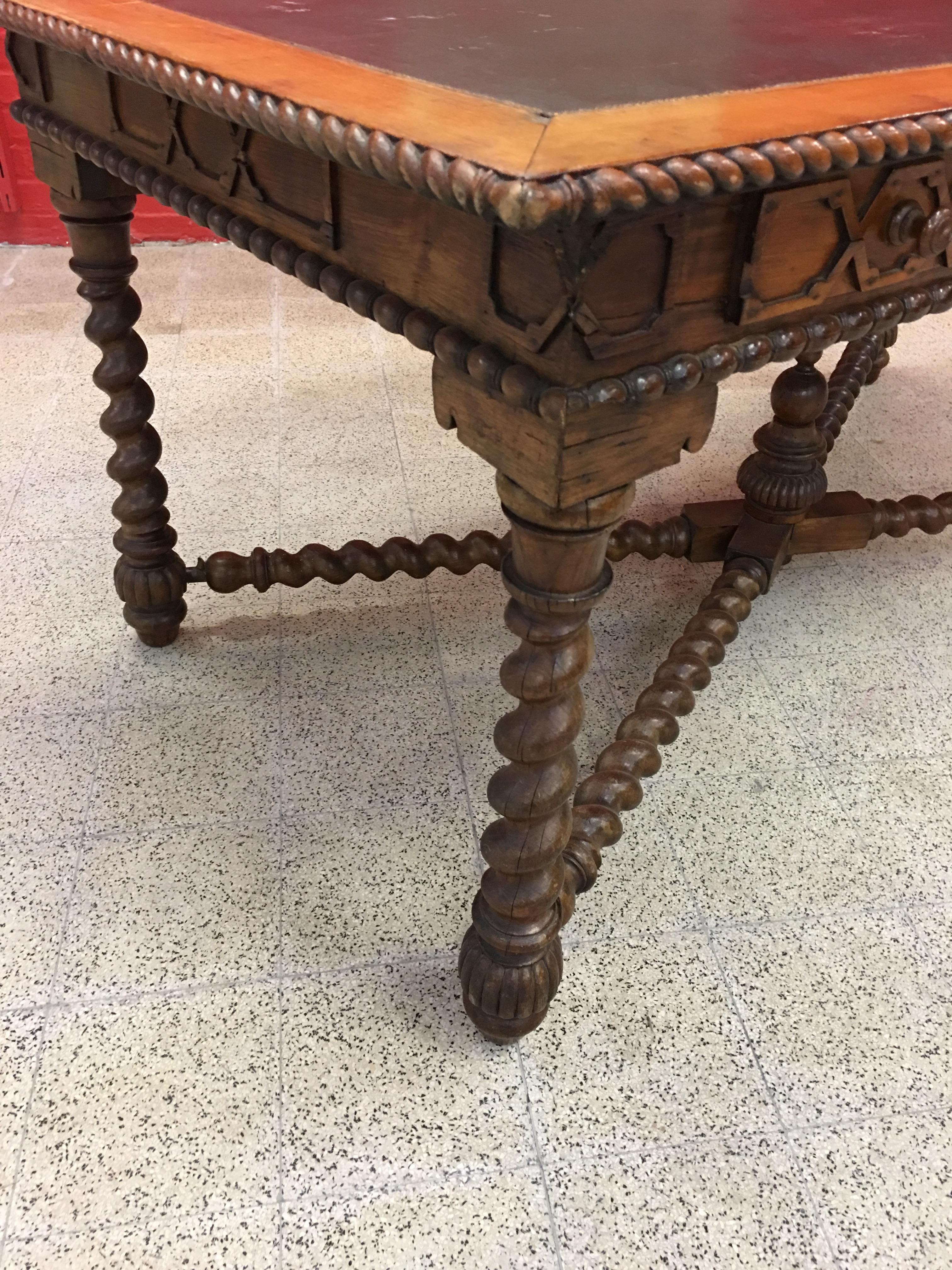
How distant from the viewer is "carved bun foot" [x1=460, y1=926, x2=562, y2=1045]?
1066 millimetres

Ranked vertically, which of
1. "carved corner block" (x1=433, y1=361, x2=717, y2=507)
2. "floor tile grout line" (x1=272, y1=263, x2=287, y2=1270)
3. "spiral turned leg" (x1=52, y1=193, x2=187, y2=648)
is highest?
"carved corner block" (x1=433, y1=361, x2=717, y2=507)

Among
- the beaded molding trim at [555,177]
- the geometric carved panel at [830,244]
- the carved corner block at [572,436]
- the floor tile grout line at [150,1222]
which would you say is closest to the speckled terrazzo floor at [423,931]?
the floor tile grout line at [150,1222]

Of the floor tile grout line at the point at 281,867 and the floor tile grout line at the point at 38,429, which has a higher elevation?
the floor tile grout line at the point at 281,867

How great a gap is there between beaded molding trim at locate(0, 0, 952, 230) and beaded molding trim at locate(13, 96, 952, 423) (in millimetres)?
134

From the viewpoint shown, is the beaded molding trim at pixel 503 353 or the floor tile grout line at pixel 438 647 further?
the floor tile grout line at pixel 438 647

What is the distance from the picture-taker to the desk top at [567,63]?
24.9 inches

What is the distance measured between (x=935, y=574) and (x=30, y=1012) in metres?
1.62

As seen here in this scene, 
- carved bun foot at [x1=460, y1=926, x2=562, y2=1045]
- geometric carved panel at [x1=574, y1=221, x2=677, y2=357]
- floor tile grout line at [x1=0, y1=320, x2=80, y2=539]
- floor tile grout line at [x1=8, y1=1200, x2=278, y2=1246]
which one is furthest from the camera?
floor tile grout line at [x1=0, y1=320, x2=80, y2=539]

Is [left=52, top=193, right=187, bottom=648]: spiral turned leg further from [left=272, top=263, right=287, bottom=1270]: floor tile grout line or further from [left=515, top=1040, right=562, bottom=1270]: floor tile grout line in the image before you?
[left=515, top=1040, right=562, bottom=1270]: floor tile grout line

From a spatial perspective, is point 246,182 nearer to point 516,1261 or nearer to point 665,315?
point 665,315

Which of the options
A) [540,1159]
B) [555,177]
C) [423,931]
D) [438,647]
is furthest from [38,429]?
[555,177]

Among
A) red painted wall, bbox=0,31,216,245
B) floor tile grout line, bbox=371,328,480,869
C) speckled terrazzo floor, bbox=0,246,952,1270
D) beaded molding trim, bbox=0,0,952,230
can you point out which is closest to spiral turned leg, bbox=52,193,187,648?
speckled terrazzo floor, bbox=0,246,952,1270

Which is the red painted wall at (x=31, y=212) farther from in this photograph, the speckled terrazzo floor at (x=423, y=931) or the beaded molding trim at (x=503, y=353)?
the beaded molding trim at (x=503, y=353)

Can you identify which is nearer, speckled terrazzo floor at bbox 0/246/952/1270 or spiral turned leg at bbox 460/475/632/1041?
spiral turned leg at bbox 460/475/632/1041
